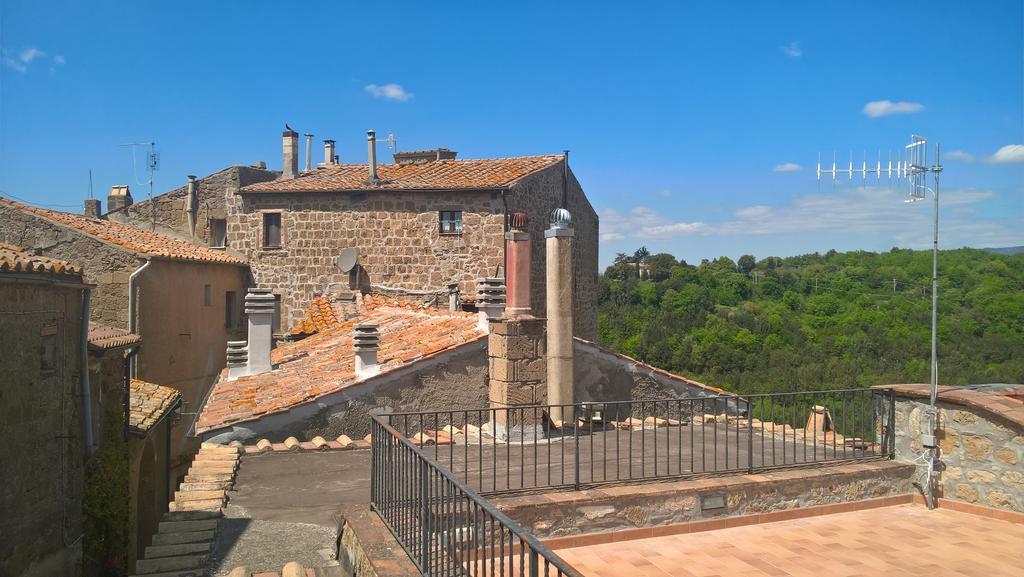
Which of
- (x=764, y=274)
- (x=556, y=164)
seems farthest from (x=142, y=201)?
(x=764, y=274)

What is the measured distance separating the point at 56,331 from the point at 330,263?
14880 mm

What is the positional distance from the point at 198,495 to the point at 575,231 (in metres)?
15.8

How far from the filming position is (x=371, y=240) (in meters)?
21.9

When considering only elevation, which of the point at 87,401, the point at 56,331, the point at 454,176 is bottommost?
the point at 87,401

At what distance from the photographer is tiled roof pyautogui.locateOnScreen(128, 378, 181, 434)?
1083 cm

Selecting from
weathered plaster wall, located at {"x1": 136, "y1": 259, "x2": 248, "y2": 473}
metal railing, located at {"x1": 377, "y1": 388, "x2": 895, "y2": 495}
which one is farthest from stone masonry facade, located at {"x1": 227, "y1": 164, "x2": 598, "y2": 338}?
metal railing, located at {"x1": 377, "y1": 388, "x2": 895, "y2": 495}

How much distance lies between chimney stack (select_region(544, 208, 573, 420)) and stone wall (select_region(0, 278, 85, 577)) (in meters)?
5.53

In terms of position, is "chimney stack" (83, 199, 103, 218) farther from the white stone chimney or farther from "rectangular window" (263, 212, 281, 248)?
the white stone chimney

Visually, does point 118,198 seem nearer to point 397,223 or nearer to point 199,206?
point 199,206

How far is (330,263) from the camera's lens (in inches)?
881

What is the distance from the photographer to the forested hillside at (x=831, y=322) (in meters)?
34.9

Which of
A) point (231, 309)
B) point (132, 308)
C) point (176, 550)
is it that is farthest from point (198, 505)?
point (231, 309)

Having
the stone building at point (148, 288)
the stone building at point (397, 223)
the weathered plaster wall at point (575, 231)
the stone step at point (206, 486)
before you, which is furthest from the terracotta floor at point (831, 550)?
the stone building at point (397, 223)

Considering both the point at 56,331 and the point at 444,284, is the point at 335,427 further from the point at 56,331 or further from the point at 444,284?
the point at 444,284
